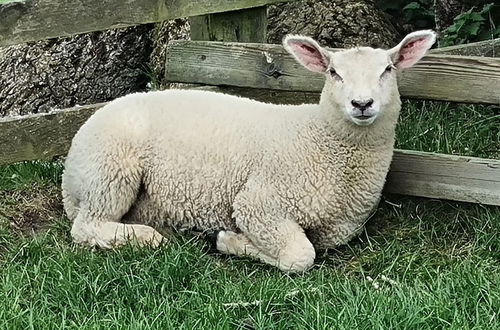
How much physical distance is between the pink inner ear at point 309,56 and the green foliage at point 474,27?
6.50 feet

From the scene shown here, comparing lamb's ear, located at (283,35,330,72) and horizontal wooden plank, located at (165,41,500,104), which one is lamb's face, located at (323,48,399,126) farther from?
horizontal wooden plank, located at (165,41,500,104)

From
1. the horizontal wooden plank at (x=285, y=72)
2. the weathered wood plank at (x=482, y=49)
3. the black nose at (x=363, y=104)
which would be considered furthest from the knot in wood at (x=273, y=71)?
the weathered wood plank at (x=482, y=49)

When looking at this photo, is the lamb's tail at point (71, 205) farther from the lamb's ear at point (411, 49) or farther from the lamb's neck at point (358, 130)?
the lamb's ear at point (411, 49)

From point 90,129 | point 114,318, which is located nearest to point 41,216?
point 90,129

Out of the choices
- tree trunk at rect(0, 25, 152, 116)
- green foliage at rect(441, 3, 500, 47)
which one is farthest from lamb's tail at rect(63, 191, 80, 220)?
green foliage at rect(441, 3, 500, 47)

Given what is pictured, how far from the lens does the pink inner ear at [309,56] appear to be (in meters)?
5.34

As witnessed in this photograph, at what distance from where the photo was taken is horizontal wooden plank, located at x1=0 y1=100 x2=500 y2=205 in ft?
17.5

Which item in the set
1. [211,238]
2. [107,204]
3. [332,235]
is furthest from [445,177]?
[107,204]

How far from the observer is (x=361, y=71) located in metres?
5.09

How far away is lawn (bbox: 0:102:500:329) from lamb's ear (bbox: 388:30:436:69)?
0.86m

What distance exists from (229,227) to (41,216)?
115 centimetres

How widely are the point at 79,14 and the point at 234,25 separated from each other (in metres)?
1.11

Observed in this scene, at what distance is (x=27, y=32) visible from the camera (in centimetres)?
539

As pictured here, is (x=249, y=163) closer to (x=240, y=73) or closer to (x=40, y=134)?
(x=240, y=73)
